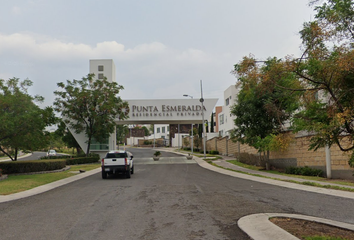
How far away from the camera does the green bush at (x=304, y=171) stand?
18.0 meters

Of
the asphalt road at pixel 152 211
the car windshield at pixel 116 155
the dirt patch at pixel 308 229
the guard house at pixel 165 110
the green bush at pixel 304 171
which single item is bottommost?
the asphalt road at pixel 152 211

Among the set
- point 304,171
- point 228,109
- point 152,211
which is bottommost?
point 152,211

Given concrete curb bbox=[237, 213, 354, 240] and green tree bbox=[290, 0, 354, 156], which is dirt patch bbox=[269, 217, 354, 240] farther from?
green tree bbox=[290, 0, 354, 156]

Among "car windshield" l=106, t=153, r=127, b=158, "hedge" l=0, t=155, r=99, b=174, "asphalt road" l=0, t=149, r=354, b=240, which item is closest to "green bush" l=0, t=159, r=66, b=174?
"hedge" l=0, t=155, r=99, b=174

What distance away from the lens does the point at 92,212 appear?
9.00 meters

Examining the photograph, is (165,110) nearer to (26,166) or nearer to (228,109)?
(228,109)

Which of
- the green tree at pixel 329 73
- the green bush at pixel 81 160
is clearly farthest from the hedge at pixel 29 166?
the green tree at pixel 329 73

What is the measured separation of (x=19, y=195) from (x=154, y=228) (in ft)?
27.1

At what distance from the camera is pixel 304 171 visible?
18.8 m

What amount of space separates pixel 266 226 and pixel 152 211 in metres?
3.45

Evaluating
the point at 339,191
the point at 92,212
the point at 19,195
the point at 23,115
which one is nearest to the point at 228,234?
the point at 92,212

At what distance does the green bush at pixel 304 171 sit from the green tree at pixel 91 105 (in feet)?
74.3

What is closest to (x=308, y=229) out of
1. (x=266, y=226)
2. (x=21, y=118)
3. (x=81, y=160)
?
(x=266, y=226)

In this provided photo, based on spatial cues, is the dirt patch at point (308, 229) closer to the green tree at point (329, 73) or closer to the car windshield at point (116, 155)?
the green tree at point (329, 73)
